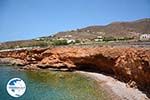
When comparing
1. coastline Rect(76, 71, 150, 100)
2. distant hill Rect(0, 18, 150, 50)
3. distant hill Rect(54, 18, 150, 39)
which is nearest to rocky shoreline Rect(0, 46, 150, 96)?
coastline Rect(76, 71, 150, 100)

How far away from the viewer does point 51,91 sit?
3064 centimetres

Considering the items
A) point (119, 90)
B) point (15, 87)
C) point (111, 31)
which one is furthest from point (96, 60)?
point (111, 31)

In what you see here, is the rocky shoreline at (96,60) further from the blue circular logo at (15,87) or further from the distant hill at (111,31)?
the distant hill at (111,31)

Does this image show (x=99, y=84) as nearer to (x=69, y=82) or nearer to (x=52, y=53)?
(x=69, y=82)

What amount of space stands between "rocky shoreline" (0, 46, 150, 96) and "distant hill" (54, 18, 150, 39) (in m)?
74.9

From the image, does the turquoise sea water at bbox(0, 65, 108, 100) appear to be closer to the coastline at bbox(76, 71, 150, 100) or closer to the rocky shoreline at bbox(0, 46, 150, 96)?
the coastline at bbox(76, 71, 150, 100)

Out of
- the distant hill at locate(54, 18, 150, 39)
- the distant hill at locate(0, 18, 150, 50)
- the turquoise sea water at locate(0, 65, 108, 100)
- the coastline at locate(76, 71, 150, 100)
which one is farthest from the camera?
the distant hill at locate(54, 18, 150, 39)

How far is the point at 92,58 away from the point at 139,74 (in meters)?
16.4

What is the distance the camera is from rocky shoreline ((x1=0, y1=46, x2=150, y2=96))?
28469 millimetres

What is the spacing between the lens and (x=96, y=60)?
44.0 m

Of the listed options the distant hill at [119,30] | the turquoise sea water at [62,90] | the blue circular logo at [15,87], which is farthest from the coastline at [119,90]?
the distant hill at [119,30]

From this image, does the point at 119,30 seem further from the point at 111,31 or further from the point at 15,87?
the point at 15,87

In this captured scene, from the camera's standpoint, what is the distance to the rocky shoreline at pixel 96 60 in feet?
93.4

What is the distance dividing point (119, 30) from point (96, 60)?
108 m
